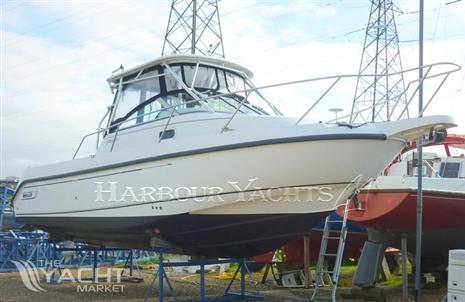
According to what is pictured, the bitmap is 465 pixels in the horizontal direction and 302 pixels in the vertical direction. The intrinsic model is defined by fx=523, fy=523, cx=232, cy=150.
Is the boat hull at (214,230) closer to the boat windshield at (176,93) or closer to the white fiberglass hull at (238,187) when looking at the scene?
the white fiberglass hull at (238,187)

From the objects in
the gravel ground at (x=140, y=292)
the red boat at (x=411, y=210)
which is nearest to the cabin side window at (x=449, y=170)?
the red boat at (x=411, y=210)

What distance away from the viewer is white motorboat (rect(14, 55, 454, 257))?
5465mm

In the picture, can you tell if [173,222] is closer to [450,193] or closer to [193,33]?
[450,193]

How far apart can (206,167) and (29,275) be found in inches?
241

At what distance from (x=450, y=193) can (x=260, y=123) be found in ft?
12.2

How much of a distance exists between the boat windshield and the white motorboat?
0.05ft

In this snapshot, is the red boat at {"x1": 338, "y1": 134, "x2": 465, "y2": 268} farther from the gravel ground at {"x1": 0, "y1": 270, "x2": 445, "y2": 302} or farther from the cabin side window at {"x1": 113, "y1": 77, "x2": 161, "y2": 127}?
the cabin side window at {"x1": 113, "y1": 77, "x2": 161, "y2": 127}

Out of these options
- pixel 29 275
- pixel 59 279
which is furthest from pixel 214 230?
pixel 29 275

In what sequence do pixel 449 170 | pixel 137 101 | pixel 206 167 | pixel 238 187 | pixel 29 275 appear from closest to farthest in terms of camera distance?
1. pixel 238 187
2. pixel 206 167
3. pixel 137 101
4. pixel 449 170
5. pixel 29 275

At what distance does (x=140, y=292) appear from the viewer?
338 inches

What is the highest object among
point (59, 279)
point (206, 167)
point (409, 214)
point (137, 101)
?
point (137, 101)

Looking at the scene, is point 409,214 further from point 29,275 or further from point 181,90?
point 29,275

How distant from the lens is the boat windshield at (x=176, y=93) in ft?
22.4

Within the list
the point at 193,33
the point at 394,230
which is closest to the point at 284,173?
the point at 394,230
